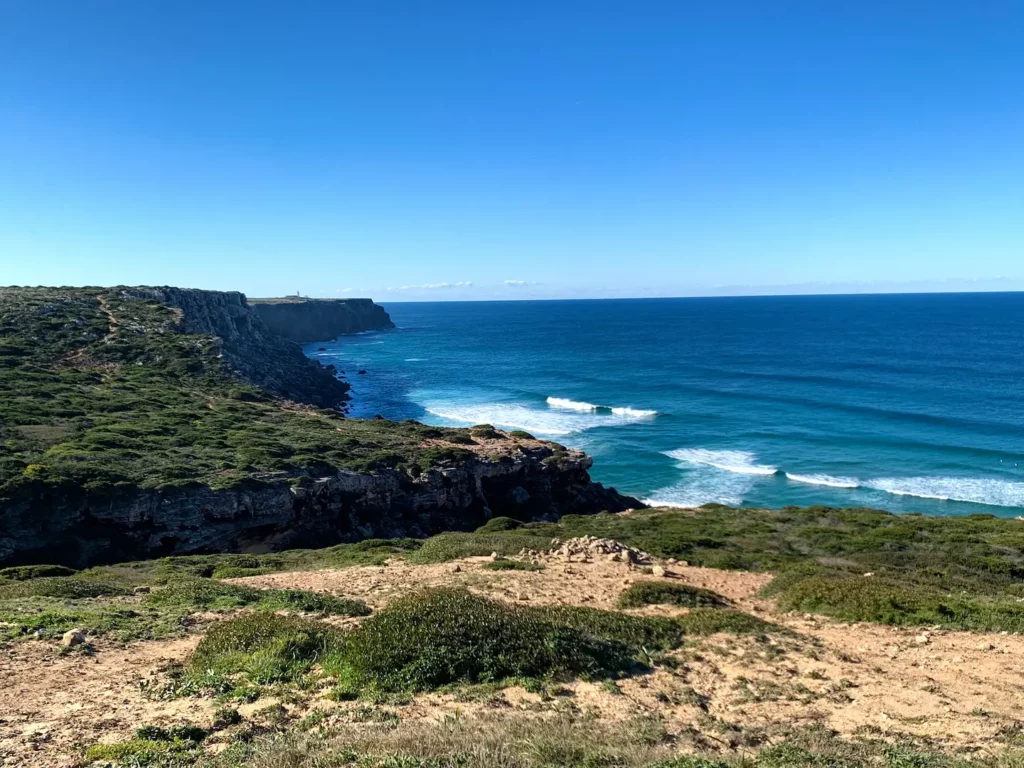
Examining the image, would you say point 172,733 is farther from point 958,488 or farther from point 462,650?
point 958,488

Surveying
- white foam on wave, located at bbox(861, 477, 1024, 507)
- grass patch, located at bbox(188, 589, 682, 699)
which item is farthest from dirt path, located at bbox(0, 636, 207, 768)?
white foam on wave, located at bbox(861, 477, 1024, 507)

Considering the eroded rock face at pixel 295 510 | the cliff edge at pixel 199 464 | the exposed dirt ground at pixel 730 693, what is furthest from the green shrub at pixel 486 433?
the exposed dirt ground at pixel 730 693

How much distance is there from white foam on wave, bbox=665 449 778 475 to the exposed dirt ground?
33.9 meters

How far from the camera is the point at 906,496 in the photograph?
39.7m

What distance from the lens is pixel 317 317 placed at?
161000 millimetres

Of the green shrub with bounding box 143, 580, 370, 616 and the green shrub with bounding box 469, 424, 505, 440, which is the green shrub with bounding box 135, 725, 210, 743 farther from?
the green shrub with bounding box 469, 424, 505, 440

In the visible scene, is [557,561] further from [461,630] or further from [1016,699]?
[1016,699]

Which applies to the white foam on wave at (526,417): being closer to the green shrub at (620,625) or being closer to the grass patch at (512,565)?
the grass patch at (512,565)

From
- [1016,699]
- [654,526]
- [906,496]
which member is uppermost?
[1016,699]

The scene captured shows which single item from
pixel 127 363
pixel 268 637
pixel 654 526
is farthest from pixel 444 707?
pixel 127 363

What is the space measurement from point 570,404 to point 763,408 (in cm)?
2043

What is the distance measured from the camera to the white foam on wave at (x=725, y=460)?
45.7 metres

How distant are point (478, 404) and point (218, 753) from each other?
64.3 meters

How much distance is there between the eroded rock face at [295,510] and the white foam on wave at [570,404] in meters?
29.9
